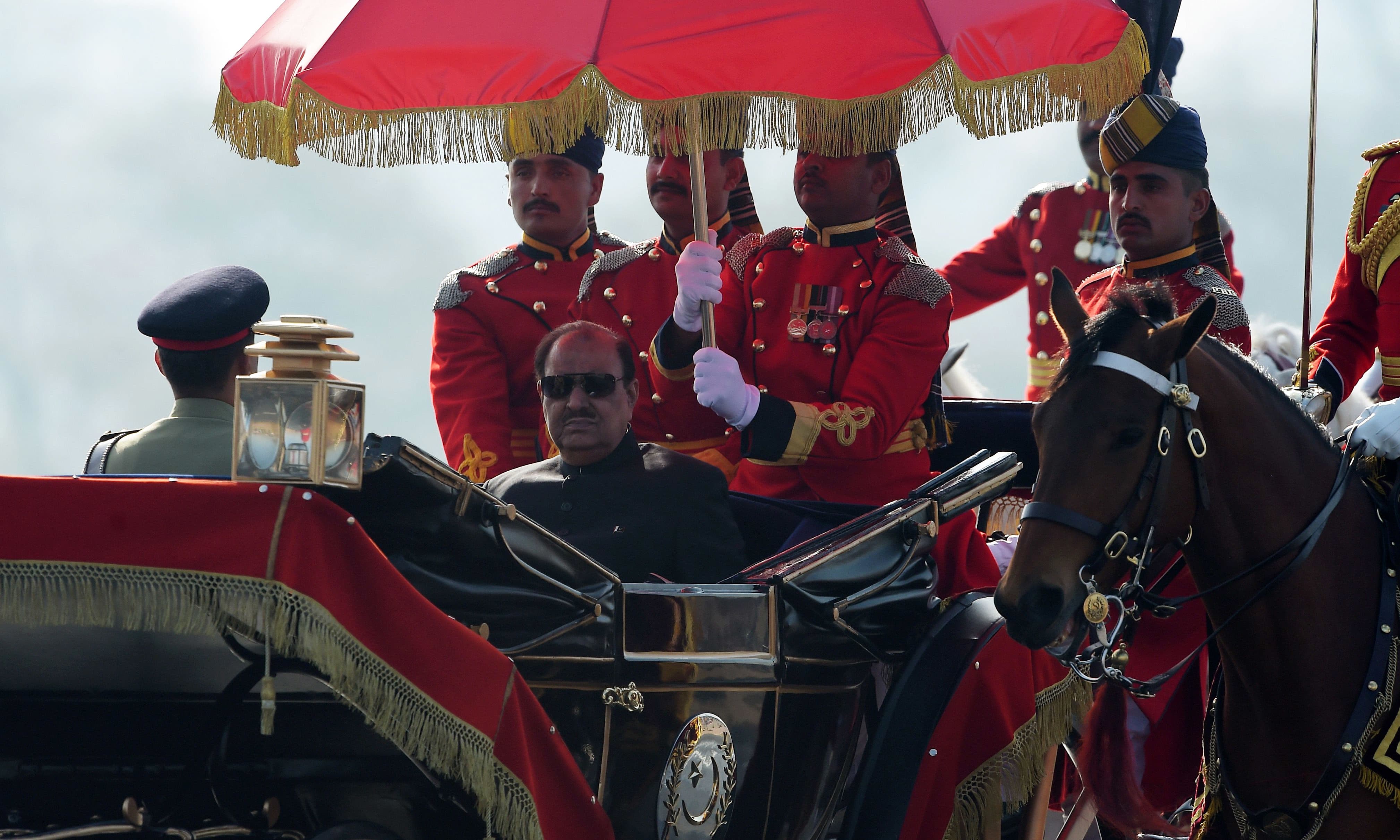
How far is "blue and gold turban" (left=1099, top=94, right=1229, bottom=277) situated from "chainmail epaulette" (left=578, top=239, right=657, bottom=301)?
1542 millimetres

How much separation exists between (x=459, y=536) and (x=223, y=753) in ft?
1.91

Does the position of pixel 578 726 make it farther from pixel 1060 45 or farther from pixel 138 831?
pixel 1060 45

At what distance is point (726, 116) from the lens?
12.1ft

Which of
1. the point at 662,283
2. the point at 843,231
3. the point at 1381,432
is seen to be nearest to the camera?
the point at 1381,432

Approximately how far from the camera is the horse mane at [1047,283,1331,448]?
317 cm

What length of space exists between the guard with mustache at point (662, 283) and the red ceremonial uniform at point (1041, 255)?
215 cm

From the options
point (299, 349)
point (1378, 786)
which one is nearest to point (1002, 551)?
point (1378, 786)

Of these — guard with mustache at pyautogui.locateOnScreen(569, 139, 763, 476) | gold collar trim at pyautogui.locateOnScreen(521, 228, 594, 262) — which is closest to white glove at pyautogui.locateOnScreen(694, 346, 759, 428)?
guard with mustache at pyautogui.locateOnScreen(569, 139, 763, 476)

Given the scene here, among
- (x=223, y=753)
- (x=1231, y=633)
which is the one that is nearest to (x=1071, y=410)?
(x=1231, y=633)

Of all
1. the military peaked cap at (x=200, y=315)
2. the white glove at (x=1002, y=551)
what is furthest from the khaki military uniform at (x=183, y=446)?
the white glove at (x=1002, y=551)

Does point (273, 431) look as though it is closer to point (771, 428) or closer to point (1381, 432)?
point (771, 428)

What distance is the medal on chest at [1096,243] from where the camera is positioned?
727 centimetres

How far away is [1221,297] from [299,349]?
9.51 ft

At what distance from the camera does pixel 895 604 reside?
12.7 ft
